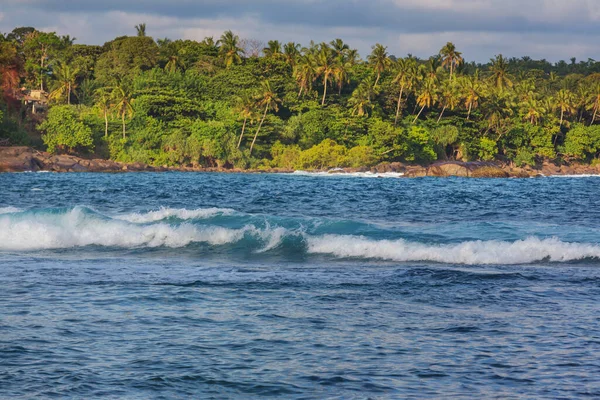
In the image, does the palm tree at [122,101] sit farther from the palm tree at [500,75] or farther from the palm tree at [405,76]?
the palm tree at [500,75]

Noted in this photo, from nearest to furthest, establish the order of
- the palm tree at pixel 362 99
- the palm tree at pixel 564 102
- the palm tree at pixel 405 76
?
1. the palm tree at pixel 362 99
2. the palm tree at pixel 405 76
3. the palm tree at pixel 564 102

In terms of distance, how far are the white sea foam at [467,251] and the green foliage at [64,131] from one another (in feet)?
278

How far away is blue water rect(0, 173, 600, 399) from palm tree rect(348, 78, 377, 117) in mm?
89519

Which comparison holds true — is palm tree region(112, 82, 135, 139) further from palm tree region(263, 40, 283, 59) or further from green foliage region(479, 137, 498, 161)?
green foliage region(479, 137, 498, 161)

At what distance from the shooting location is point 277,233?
20953mm

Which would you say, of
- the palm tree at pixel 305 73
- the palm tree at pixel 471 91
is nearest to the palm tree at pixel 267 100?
the palm tree at pixel 305 73

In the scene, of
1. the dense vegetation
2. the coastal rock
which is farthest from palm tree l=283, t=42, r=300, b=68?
the coastal rock

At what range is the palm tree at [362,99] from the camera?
11288 cm

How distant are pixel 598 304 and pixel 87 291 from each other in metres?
8.25

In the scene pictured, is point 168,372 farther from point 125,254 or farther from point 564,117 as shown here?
point 564,117

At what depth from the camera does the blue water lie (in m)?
8.35

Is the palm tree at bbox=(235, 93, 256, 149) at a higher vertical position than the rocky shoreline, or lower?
higher

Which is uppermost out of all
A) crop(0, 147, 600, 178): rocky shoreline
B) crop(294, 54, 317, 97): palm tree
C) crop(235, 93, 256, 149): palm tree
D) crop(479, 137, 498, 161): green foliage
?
crop(294, 54, 317, 97): palm tree

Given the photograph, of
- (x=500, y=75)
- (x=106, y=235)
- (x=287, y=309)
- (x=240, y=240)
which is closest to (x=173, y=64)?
(x=500, y=75)
